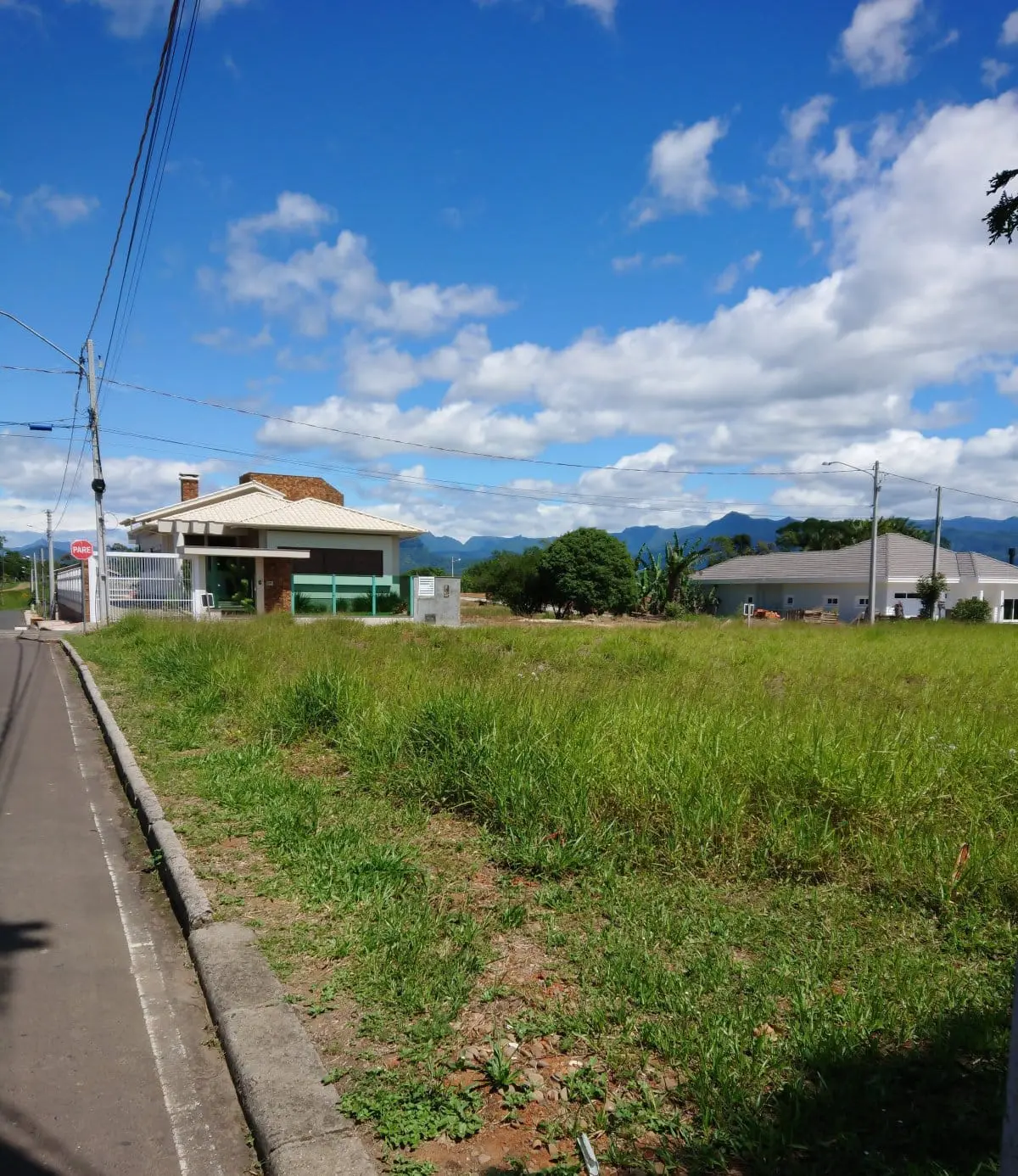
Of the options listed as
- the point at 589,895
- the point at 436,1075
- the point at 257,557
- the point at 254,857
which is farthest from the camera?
the point at 257,557

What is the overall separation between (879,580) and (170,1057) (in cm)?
4994

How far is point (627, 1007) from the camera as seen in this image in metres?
3.30

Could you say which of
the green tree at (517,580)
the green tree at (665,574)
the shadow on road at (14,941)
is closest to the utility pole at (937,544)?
the green tree at (665,574)

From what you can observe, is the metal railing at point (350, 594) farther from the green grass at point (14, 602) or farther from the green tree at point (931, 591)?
the green grass at point (14, 602)

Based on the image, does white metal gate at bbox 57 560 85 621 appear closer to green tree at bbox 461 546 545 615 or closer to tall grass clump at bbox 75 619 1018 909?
green tree at bbox 461 546 545 615

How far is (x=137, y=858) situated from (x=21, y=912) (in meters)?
1.03

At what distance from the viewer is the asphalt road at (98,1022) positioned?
2.82m

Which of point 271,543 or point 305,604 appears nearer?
point 305,604

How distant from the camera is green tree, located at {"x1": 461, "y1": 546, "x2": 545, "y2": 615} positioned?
38.7 metres

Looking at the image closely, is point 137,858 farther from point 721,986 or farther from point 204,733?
point 721,986

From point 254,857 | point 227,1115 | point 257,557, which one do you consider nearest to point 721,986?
point 227,1115

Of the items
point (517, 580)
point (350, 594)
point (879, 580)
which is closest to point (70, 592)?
point (350, 594)

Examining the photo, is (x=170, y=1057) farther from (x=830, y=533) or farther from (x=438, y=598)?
(x=830, y=533)

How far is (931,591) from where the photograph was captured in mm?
42156
